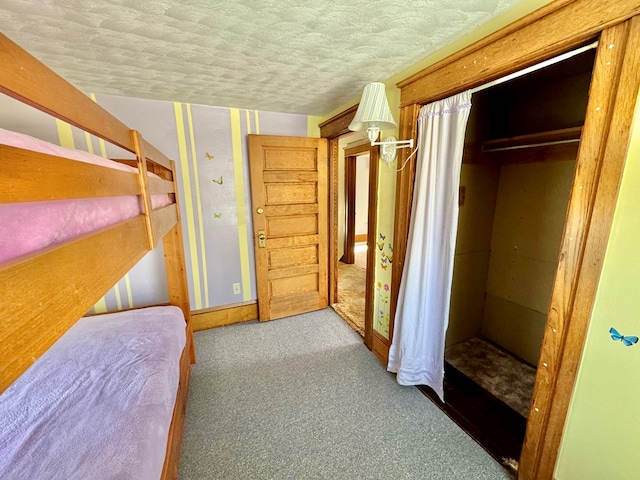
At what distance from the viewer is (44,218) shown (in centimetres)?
54

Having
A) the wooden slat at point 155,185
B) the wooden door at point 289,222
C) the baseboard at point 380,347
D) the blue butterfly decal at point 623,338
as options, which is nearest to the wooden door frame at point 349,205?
the wooden door at point 289,222

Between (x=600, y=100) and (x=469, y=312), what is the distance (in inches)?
78.1

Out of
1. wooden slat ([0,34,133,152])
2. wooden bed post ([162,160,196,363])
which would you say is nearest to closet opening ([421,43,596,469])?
wooden bed post ([162,160,196,363])

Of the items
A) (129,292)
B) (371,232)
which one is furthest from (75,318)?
(129,292)

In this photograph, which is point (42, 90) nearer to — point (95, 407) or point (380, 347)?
point (95, 407)

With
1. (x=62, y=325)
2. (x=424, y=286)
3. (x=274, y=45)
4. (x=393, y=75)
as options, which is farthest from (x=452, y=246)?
(x=62, y=325)

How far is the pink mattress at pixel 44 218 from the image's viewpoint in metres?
0.45

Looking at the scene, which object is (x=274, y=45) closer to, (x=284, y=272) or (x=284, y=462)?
(x=284, y=272)

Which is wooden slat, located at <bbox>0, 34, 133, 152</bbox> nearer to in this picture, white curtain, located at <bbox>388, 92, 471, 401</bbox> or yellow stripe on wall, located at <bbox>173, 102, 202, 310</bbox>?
white curtain, located at <bbox>388, 92, 471, 401</bbox>

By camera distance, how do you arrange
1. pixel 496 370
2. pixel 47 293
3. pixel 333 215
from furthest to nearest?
pixel 333 215 → pixel 496 370 → pixel 47 293

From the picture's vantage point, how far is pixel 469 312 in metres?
2.49

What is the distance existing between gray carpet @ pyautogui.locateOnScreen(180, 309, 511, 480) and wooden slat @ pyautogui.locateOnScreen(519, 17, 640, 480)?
1.55 feet

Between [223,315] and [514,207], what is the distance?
114 inches

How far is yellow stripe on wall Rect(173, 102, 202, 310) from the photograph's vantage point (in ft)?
7.77
